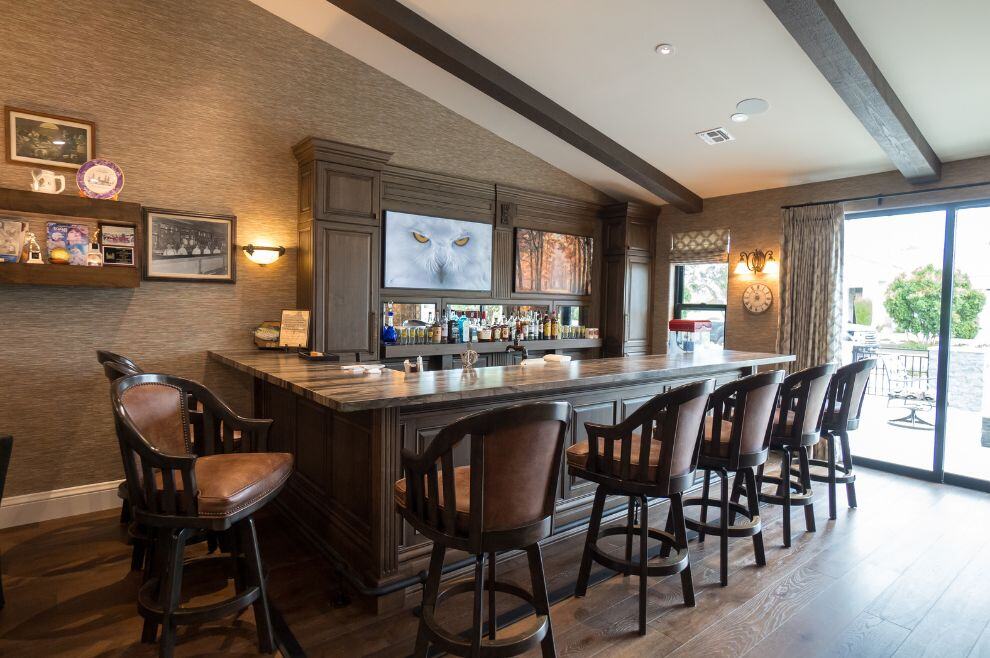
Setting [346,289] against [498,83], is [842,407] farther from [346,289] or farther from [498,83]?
[346,289]

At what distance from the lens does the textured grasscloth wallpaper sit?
11.7ft

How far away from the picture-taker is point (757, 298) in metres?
5.87

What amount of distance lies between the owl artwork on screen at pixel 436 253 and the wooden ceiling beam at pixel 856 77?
123 inches

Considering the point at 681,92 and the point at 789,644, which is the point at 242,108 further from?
the point at 789,644

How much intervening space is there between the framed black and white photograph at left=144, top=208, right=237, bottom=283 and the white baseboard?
1507mm

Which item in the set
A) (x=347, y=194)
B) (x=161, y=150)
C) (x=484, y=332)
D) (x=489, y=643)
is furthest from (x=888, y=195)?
(x=161, y=150)

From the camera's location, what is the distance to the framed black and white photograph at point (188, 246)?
3965mm

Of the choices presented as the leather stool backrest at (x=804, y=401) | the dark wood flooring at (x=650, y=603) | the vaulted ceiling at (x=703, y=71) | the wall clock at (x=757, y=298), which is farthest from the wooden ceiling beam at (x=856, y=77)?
the dark wood flooring at (x=650, y=603)

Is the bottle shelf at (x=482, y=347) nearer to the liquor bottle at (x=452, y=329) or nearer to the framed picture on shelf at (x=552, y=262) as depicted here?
the liquor bottle at (x=452, y=329)

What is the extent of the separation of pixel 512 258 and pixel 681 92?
2266 mm

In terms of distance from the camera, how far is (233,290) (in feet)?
14.2

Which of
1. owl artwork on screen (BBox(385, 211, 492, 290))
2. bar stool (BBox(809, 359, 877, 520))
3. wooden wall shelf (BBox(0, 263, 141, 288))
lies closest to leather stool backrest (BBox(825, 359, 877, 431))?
bar stool (BBox(809, 359, 877, 520))

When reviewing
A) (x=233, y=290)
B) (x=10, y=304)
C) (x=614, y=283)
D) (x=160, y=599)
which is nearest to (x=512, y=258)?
(x=614, y=283)

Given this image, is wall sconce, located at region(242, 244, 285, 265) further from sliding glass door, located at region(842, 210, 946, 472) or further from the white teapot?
sliding glass door, located at region(842, 210, 946, 472)
